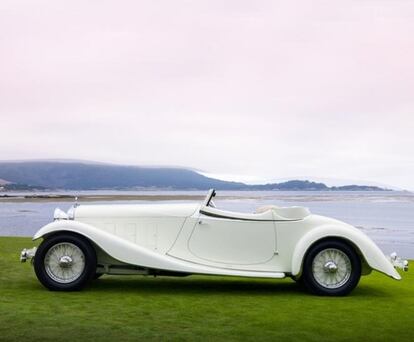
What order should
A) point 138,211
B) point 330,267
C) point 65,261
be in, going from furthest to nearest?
point 138,211
point 330,267
point 65,261

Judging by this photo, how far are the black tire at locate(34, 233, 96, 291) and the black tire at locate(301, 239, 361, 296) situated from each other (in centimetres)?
297

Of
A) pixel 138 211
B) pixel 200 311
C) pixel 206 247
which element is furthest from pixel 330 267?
pixel 138 211

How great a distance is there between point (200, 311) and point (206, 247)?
162cm

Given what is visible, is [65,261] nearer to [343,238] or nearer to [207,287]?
[207,287]

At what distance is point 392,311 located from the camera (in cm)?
807

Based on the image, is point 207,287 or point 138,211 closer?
point 138,211

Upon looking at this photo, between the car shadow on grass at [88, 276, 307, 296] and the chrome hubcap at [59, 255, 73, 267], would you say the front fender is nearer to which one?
the car shadow on grass at [88, 276, 307, 296]

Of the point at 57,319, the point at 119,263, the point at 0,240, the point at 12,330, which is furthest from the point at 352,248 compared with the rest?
the point at 0,240

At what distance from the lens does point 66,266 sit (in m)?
8.95


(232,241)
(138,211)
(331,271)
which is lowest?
(331,271)

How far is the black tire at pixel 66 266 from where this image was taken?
894 cm

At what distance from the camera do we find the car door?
9.25 metres

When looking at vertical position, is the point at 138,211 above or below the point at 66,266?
above

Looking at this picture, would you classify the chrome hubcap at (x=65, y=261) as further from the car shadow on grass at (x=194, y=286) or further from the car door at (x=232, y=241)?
the car door at (x=232, y=241)
